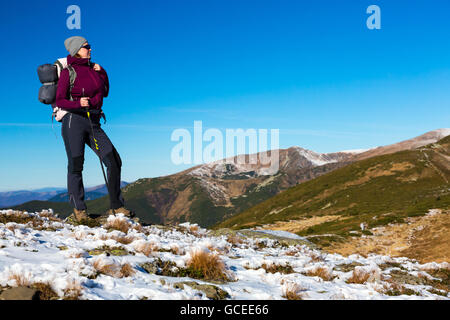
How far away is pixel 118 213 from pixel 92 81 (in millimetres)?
4435

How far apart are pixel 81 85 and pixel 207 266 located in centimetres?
627

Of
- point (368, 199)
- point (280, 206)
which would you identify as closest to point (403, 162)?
point (368, 199)

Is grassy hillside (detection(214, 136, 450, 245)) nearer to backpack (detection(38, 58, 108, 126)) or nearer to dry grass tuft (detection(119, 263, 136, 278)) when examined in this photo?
backpack (detection(38, 58, 108, 126))

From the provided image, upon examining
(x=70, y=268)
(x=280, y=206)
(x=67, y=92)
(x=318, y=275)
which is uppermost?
(x=67, y=92)

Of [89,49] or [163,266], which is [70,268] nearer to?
[163,266]

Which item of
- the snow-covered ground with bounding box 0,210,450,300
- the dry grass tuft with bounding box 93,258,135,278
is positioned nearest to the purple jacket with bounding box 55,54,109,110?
the snow-covered ground with bounding box 0,210,450,300

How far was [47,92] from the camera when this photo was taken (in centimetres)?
901

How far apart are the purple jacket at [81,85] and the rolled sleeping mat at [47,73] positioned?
30 cm

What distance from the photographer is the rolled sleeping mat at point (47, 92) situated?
9.01 meters

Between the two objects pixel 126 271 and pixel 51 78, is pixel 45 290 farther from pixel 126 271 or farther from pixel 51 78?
pixel 51 78

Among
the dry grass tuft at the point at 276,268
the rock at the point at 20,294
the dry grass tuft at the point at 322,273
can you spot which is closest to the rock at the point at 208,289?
the rock at the point at 20,294

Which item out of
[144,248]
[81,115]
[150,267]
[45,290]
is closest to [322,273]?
[150,267]

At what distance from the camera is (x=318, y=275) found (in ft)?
25.5

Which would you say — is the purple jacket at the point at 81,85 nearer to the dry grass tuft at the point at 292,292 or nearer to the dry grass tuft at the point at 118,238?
the dry grass tuft at the point at 118,238
